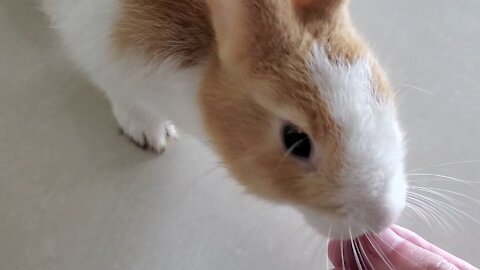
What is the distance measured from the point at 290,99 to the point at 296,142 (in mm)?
53

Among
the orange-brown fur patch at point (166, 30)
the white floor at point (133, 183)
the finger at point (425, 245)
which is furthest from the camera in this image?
the white floor at point (133, 183)

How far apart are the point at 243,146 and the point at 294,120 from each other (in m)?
0.11

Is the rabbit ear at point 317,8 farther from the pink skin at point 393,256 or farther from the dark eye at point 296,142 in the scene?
the pink skin at point 393,256

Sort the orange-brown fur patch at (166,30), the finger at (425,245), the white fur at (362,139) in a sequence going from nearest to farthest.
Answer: the white fur at (362,139), the orange-brown fur patch at (166,30), the finger at (425,245)

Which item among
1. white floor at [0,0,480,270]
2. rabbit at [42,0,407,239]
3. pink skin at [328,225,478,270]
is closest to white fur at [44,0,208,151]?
rabbit at [42,0,407,239]

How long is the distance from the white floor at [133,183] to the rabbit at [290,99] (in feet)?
0.86

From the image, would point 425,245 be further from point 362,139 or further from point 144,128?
point 144,128

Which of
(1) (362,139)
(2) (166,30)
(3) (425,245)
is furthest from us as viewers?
(3) (425,245)

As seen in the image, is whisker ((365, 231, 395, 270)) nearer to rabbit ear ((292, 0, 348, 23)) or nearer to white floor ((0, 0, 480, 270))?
white floor ((0, 0, 480, 270))

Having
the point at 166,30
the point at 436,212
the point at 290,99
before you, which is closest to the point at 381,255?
the point at 436,212

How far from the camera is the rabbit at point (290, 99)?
88cm

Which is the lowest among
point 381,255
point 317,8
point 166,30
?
point 381,255

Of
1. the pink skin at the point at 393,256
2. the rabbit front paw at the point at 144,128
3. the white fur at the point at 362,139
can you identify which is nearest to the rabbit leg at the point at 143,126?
the rabbit front paw at the point at 144,128

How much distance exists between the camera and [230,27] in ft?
3.04
